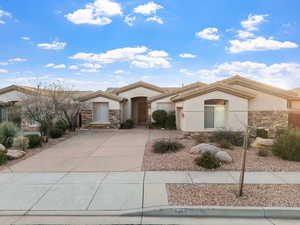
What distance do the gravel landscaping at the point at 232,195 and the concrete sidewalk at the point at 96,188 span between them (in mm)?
301

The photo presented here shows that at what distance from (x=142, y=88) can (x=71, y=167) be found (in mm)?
15213

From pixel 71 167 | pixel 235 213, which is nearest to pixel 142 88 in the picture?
pixel 71 167

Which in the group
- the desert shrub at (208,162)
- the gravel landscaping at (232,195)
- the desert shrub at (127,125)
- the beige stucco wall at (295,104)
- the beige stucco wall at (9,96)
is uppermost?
the beige stucco wall at (9,96)

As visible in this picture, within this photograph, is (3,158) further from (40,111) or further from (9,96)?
(9,96)

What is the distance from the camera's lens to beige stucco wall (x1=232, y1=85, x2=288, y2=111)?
14.2 metres

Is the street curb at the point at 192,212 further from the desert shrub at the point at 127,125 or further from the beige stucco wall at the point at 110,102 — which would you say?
the desert shrub at the point at 127,125

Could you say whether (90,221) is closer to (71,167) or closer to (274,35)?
(71,167)

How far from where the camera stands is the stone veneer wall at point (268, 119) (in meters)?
14.1

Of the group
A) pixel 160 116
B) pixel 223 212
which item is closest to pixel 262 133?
pixel 160 116

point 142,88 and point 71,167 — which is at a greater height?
point 142,88

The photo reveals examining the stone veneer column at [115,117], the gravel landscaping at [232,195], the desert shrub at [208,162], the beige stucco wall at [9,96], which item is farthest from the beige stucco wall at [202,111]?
the beige stucco wall at [9,96]

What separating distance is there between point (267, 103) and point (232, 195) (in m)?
11.6

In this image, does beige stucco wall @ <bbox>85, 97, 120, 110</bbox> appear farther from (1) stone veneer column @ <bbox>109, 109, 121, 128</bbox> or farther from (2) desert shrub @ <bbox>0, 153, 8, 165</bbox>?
(2) desert shrub @ <bbox>0, 153, 8, 165</bbox>

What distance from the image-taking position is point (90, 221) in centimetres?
396
